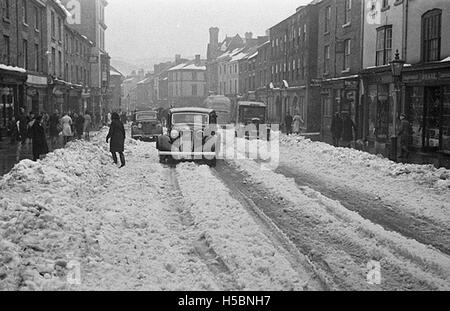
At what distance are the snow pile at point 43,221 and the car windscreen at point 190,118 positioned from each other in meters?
4.94

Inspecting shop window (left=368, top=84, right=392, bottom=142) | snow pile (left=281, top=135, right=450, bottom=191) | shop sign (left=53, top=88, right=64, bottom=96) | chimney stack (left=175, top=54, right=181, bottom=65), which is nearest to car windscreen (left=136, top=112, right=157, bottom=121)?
shop sign (left=53, top=88, right=64, bottom=96)

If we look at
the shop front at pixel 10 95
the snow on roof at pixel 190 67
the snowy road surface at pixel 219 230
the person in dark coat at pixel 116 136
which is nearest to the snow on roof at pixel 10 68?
the shop front at pixel 10 95

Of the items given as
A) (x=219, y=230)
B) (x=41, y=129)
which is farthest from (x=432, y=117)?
(x=219, y=230)

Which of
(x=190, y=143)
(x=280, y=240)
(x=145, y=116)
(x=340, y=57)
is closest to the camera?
(x=280, y=240)

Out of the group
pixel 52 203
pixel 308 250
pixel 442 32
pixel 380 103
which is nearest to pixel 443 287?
pixel 308 250

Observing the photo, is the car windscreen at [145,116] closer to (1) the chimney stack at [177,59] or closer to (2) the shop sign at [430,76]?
(2) the shop sign at [430,76]

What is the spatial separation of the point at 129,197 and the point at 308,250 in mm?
4602

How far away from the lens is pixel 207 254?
23.3 ft

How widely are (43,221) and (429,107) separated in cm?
1755

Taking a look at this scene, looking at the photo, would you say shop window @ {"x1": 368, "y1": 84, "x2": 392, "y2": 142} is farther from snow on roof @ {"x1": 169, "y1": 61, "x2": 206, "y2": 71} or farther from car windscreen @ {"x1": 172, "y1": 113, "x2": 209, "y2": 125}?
snow on roof @ {"x1": 169, "y1": 61, "x2": 206, "y2": 71}

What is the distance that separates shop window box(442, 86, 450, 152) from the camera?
20.0m

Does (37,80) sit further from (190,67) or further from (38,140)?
(190,67)

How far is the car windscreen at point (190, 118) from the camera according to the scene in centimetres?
1881

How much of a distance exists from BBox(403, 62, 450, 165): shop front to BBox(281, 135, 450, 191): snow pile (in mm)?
2893
